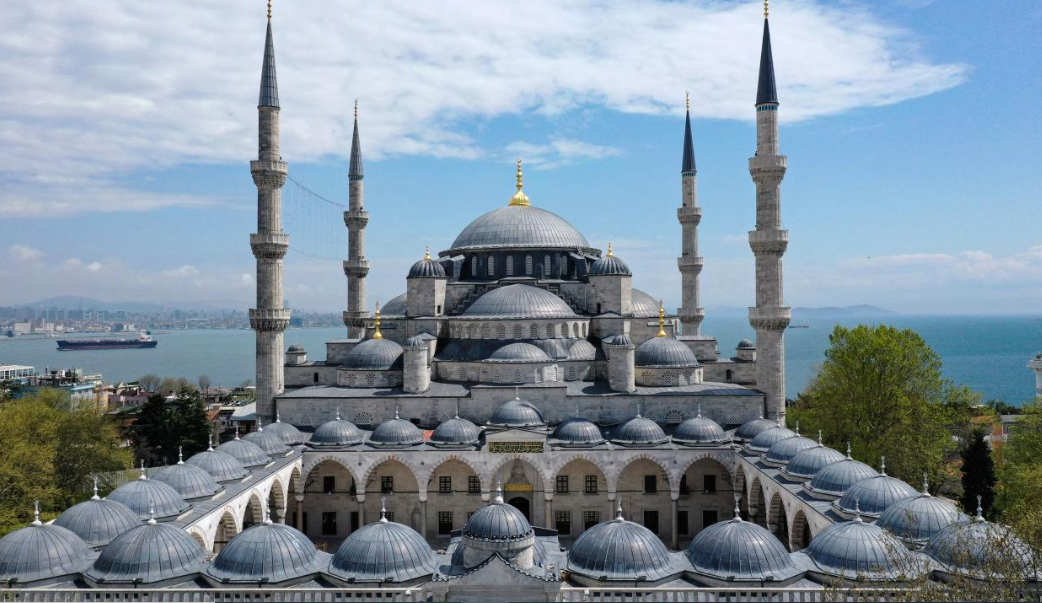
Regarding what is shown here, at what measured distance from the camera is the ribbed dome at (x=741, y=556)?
13094 millimetres

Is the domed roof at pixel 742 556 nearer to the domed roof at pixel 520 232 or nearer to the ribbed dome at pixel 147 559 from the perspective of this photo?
the ribbed dome at pixel 147 559

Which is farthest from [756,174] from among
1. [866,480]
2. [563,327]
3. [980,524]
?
[980,524]

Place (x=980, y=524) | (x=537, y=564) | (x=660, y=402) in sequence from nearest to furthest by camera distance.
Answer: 1. (x=980, y=524)
2. (x=537, y=564)
3. (x=660, y=402)

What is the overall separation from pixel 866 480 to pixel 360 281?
2725cm

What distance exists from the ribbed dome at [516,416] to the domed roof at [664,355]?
5109 mm

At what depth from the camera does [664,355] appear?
1098 inches

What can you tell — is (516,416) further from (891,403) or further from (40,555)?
(40,555)

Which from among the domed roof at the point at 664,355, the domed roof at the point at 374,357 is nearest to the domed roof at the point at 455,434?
the domed roof at the point at 374,357

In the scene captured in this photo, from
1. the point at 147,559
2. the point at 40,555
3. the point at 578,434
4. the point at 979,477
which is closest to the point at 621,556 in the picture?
the point at 147,559

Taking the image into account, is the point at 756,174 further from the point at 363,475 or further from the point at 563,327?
the point at 363,475

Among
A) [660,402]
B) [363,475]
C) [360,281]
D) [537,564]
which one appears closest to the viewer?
[537,564]

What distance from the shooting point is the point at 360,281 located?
125ft

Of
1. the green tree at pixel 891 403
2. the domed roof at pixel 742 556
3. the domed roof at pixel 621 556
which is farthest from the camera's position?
the green tree at pixel 891 403

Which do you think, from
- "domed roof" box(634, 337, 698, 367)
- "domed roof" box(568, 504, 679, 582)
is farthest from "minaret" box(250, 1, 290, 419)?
"domed roof" box(568, 504, 679, 582)
